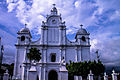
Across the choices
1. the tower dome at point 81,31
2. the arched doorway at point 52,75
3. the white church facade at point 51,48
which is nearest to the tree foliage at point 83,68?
the white church facade at point 51,48

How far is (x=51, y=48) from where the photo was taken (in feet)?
131

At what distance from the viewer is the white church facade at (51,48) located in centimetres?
3788

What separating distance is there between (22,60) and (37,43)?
5971 mm

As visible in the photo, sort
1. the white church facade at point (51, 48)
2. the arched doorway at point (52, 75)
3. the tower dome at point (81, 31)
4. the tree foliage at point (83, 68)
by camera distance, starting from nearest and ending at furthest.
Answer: the tree foliage at point (83, 68), the white church facade at point (51, 48), the arched doorway at point (52, 75), the tower dome at point (81, 31)

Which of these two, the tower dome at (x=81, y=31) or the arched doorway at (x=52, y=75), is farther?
the tower dome at (x=81, y=31)

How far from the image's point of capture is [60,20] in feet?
136

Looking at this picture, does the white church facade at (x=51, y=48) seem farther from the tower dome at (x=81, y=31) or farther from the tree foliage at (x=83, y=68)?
the tree foliage at (x=83, y=68)

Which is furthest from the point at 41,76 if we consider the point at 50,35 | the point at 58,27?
the point at 58,27

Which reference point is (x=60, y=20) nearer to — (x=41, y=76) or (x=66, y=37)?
(x=66, y=37)

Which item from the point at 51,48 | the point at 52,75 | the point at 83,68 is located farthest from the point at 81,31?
the point at 52,75

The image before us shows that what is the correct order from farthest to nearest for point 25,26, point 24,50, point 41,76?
point 25,26 → point 24,50 → point 41,76

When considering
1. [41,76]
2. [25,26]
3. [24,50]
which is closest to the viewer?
[41,76]

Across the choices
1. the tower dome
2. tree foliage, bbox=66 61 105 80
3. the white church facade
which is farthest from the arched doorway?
the tower dome

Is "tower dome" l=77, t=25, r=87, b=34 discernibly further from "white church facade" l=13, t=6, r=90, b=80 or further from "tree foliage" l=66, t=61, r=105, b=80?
"tree foliage" l=66, t=61, r=105, b=80
